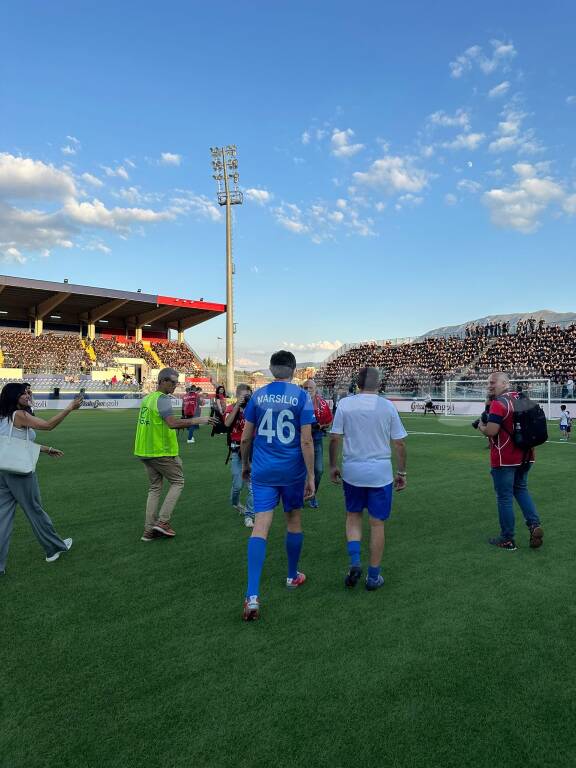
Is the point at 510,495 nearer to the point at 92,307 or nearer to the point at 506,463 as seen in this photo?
the point at 506,463

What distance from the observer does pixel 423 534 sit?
608cm

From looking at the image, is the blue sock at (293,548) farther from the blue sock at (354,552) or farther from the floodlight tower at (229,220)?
the floodlight tower at (229,220)

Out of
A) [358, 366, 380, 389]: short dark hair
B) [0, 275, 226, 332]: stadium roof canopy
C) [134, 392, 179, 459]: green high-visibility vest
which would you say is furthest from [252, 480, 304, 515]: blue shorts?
[0, 275, 226, 332]: stadium roof canopy

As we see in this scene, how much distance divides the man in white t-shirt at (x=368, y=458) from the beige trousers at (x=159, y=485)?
2367mm

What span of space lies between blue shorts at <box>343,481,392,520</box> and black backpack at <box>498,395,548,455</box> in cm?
181

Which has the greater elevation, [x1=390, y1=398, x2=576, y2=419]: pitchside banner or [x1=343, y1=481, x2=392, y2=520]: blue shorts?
[x1=343, y1=481, x2=392, y2=520]: blue shorts

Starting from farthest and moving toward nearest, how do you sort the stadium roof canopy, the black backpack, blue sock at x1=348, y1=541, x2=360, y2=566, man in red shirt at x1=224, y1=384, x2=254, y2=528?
the stadium roof canopy, man in red shirt at x1=224, y1=384, x2=254, y2=528, the black backpack, blue sock at x1=348, y1=541, x2=360, y2=566

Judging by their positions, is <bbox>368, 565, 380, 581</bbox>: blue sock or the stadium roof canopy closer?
<bbox>368, 565, 380, 581</bbox>: blue sock

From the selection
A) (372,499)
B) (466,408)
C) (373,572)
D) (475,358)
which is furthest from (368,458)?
(475,358)

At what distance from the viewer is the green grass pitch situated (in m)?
2.52

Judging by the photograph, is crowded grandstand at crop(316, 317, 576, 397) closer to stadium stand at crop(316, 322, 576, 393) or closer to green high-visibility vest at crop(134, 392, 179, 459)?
stadium stand at crop(316, 322, 576, 393)

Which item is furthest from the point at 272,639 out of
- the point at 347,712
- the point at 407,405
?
the point at 407,405

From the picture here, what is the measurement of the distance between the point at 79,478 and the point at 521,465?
846cm

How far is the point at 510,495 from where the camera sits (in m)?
5.48
